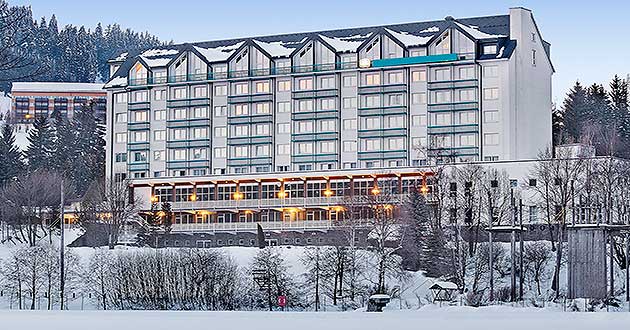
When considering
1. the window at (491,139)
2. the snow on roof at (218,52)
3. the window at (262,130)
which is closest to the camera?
the window at (491,139)

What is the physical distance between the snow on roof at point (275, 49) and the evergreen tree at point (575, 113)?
38692 mm

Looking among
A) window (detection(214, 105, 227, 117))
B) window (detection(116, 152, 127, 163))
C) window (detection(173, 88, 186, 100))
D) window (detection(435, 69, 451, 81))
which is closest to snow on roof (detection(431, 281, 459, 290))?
window (detection(435, 69, 451, 81))

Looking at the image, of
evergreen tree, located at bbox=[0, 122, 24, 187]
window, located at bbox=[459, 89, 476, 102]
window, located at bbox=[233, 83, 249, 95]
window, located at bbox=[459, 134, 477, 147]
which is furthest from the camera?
evergreen tree, located at bbox=[0, 122, 24, 187]

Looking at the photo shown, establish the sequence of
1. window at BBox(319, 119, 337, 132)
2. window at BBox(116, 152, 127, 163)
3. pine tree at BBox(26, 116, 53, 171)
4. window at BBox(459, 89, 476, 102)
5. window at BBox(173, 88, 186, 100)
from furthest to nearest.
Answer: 1. pine tree at BBox(26, 116, 53, 171)
2. window at BBox(116, 152, 127, 163)
3. window at BBox(173, 88, 186, 100)
4. window at BBox(319, 119, 337, 132)
5. window at BBox(459, 89, 476, 102)

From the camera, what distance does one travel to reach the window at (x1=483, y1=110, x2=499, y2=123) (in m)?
121

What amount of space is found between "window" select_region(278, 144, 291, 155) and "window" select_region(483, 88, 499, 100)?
2237 cm

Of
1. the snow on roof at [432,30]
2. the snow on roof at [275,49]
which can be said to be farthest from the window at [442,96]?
the snow on roof at [275,49]

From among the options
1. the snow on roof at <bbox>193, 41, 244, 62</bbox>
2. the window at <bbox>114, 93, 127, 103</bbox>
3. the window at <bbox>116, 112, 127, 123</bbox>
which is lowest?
the window at <bbox>116, 112, 127, 123</bbox>

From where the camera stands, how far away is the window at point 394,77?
410 ft

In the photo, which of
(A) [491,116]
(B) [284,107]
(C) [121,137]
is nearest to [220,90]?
(B) [284,107]

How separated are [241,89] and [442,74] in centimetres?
2350

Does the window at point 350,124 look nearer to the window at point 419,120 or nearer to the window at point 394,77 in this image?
the window at point 394,77

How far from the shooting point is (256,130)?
427ft

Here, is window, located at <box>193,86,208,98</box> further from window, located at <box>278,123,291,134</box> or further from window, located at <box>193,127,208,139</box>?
window, located at <box>278,123,291,134</box>
